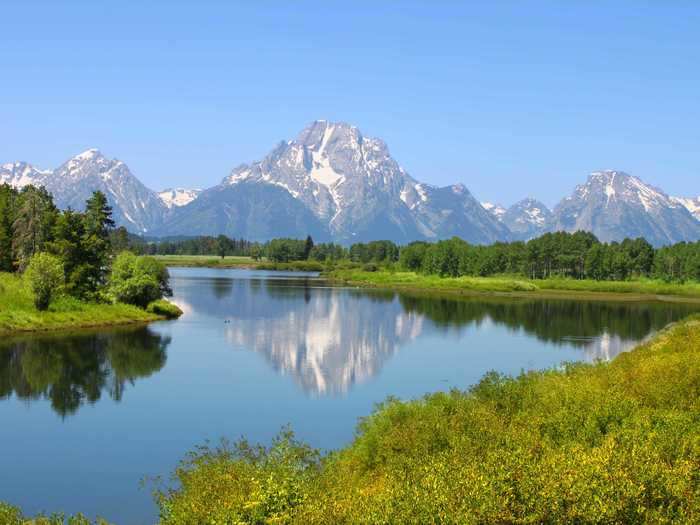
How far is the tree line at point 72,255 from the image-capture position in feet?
330

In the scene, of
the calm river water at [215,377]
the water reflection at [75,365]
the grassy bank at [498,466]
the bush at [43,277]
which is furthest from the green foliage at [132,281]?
the grassy bank at [498,466]

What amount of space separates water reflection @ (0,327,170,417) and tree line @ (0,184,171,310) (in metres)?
13.6

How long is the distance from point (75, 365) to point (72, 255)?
3934cm

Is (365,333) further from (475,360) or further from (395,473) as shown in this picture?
(395,473)

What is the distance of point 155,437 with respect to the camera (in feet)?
149

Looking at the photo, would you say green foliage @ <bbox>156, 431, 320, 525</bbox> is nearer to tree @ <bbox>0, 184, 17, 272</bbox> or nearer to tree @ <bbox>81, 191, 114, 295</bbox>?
tree @ <bbox>81, 191, 114, 295</bbox>

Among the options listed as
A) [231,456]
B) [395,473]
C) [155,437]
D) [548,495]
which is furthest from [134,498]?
[548,495]

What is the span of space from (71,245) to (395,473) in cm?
8938

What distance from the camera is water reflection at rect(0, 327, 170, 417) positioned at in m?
57.7

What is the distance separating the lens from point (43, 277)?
90.2m

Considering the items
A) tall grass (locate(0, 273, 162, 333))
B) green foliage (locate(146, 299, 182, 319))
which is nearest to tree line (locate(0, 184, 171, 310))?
green foliage (locate(146, 299, 182, 319))

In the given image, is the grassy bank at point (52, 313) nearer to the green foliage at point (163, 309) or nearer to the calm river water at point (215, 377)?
the calm river water at point (215, 377)

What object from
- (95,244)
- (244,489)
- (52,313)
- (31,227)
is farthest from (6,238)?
(244,489)

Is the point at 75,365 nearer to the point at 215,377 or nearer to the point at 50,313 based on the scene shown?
A: the point at 215,377
